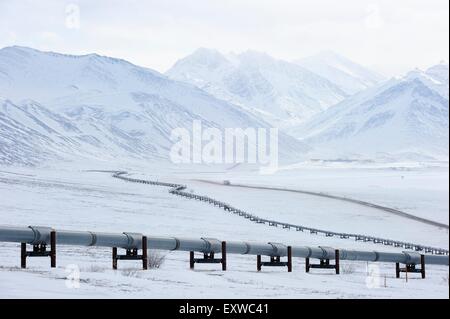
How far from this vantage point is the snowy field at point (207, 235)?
22.8m

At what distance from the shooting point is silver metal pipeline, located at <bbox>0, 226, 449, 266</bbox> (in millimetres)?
25844

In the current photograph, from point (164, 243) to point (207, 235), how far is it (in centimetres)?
2491

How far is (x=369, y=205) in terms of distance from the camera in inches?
4218

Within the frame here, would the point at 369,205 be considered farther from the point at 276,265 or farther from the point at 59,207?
the point at 276,265

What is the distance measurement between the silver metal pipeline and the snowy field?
0.73m

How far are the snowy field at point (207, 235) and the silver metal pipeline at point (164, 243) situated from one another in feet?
2.39

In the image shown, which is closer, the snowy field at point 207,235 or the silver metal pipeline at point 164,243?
the snowy field at point 207,235

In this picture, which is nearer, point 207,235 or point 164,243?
point 164,243

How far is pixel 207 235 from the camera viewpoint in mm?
55062

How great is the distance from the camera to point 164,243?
30234 millimetres

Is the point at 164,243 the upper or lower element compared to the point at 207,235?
upper

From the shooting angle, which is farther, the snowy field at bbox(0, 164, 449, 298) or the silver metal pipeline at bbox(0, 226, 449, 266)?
the silver metal pipeline at bbox(0, 226, 449, 266)

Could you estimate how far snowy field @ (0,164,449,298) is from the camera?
22.8 metres
